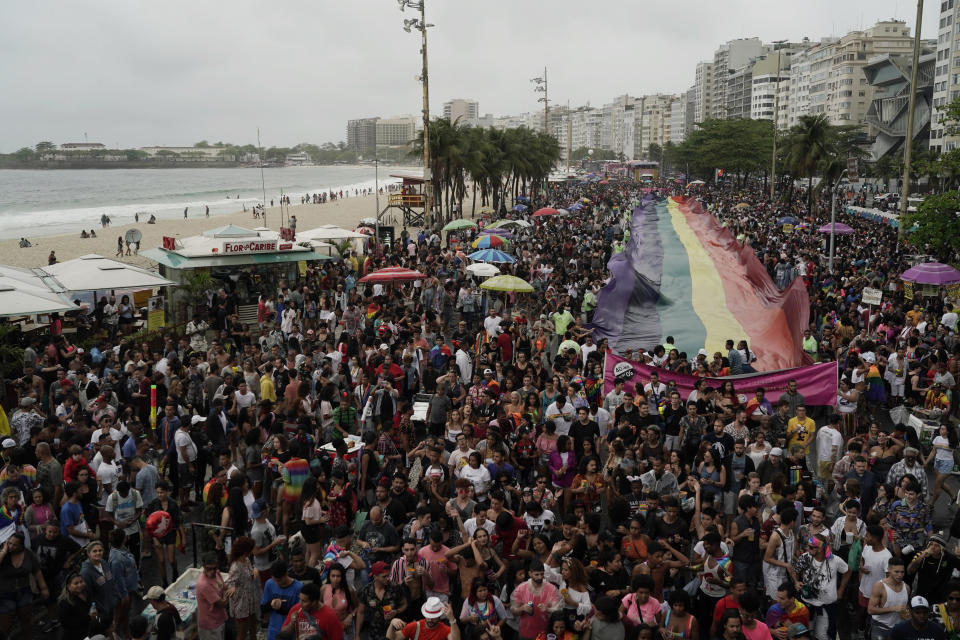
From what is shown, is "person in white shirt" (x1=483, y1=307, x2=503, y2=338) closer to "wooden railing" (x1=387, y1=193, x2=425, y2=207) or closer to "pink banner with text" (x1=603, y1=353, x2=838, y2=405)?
"pink banner with text" (x1=603, y1=353, x2=838, y2=405)

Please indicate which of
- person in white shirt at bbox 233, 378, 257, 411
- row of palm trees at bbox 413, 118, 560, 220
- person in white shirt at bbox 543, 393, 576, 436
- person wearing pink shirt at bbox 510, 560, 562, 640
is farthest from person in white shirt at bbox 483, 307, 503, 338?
row of palm trees at bbox 413, 118, 560, 220

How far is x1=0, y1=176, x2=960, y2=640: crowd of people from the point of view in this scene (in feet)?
21.4

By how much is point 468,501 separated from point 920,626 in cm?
410

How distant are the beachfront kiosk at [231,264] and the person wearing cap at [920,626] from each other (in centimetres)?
1789

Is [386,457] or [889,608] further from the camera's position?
[386,457]

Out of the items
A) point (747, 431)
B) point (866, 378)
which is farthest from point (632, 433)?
point (866, 378)

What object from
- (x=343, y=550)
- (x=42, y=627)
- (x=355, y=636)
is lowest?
(x=42, y=627)

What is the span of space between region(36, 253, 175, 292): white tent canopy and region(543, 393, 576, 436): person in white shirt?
11.0 m

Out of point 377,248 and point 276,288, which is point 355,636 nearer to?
point 276,288

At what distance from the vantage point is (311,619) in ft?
19.9

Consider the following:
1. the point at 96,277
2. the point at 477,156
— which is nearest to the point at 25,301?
the point at 96,277

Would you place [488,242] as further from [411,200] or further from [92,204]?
[92,204]

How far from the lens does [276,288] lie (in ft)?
77.2

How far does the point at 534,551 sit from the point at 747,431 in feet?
13.2
